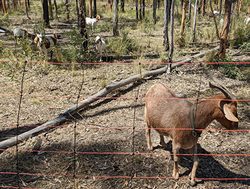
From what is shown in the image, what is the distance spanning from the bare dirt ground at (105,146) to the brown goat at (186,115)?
1.51 ft

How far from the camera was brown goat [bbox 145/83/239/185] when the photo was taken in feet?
12.1

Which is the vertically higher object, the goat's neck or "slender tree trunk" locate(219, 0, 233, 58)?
"slender tree trunk" locate(219, 0, 233, 58)

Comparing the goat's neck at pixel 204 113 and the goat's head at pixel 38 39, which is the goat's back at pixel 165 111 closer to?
the goat's neck at pixel 204 113

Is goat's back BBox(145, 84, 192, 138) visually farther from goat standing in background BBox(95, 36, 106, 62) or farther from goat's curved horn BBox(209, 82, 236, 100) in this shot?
goat standing in background BBox(95, 36, 106, 62)

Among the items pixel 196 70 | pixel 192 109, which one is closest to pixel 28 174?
pixel 192 109

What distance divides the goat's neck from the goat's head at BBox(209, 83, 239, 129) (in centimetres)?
7

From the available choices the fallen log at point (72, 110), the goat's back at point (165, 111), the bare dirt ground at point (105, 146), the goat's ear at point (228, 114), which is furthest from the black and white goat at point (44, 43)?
the goat's ear at point (228, 114)

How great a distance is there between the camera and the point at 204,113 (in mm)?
3863

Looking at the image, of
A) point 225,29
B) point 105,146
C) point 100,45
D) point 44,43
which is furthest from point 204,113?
point 44,43

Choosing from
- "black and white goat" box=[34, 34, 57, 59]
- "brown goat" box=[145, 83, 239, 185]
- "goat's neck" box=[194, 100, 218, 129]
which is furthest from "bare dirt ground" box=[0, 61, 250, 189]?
"black and white goat" box=[34, 34, 57, 59]

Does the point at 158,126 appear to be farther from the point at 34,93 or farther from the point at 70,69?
the point at 70,69

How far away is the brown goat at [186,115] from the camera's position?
12.1ft

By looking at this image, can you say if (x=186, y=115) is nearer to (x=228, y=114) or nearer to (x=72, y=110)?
(x=228, y=114)

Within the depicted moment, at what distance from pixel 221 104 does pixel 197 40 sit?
9.78m
